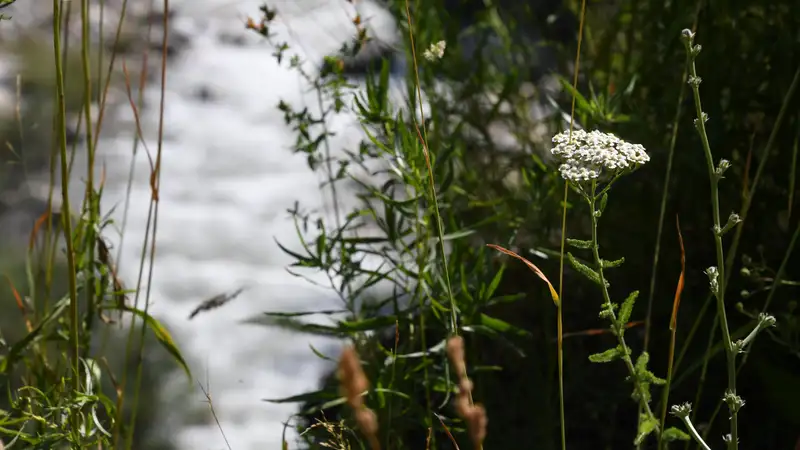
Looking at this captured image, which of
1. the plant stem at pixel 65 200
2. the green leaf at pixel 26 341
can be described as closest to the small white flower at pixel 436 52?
the plant stem at pixel 65 200

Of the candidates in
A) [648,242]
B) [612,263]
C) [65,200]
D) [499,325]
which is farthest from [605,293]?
[648,242]

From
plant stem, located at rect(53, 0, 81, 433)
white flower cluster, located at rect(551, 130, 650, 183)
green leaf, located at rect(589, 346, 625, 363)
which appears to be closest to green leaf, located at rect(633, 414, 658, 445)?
green leaf, located at rect(589, 346, 625, 363)

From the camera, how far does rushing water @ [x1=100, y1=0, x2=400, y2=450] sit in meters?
2.38

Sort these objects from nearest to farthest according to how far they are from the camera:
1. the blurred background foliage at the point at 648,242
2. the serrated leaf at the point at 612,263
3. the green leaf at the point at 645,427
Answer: the serrated leaf at the point at 612,263, the green leaf at the point at 645,427, the blurred background foliage at the point at 648,242

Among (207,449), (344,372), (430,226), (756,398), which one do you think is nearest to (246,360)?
(207,449)

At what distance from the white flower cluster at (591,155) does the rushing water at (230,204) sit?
3.07 feet

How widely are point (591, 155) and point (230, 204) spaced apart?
94.4 inches

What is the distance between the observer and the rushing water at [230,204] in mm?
2379

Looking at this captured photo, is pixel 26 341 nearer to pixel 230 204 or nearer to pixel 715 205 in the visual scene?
pixel 715 205

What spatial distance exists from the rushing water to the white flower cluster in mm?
936

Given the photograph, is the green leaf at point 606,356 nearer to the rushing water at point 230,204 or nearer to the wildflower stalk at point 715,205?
the wildflower stalk at point 715,205

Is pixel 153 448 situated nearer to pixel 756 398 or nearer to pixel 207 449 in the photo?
pixel 207 449

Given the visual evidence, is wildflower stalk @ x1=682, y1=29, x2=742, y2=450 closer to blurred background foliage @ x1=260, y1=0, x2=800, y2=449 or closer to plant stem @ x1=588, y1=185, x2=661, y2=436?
plant stem @ x1=588, y1=185, x2=661, y2=436

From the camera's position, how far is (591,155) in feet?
3.09
